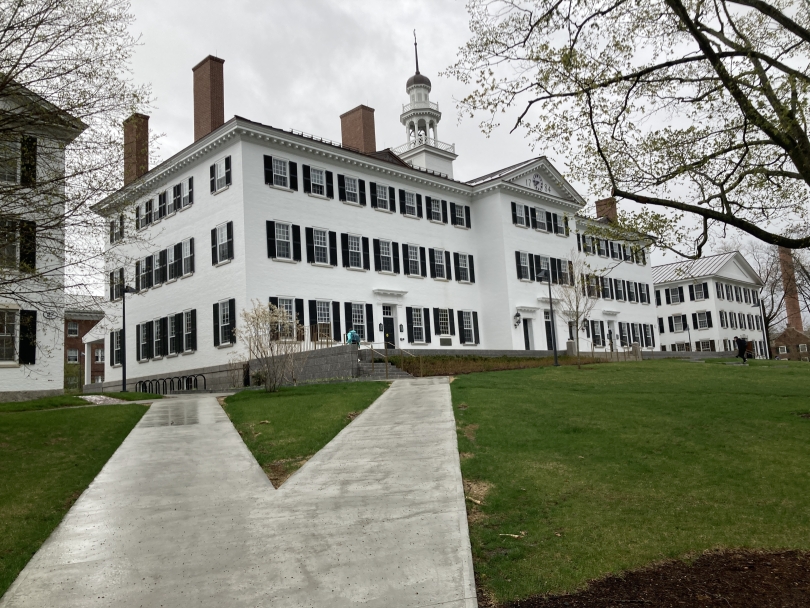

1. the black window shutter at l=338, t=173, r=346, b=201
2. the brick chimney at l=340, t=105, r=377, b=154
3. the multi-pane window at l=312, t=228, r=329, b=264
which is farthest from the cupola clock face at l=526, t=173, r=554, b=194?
the multi-pane window at l=312, t=228, r=329, b=264

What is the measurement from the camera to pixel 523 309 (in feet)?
128

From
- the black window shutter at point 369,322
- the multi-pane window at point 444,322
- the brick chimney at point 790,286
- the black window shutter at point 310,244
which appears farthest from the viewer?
the brick chimney at point 790,286

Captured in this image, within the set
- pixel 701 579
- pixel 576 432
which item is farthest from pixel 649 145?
pixel 701 579

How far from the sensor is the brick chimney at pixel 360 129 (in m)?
38.5

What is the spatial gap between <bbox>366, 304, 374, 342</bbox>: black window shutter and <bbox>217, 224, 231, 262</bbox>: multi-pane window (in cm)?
700

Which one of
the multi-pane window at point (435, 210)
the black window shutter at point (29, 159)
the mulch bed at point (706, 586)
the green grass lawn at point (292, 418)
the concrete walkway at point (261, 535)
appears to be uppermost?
the multi-pane window at point (435, 210)

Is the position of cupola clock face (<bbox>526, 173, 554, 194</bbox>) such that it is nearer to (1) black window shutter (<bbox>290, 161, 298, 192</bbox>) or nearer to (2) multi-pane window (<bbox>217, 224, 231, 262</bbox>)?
(1) black window shutter (<bbox>290, 161, 298, 192</bbox>)

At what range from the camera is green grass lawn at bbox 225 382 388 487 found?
10523mm

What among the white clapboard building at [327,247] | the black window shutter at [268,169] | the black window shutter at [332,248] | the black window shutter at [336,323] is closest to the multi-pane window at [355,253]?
the white clapboard building at [327,247]

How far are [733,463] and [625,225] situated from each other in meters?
5.51

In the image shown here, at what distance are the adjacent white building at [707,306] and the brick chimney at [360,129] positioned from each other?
117ft

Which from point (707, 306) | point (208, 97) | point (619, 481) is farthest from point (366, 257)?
point (707, 306)

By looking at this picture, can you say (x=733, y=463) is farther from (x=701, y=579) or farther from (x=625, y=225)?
(x=625, y=225)

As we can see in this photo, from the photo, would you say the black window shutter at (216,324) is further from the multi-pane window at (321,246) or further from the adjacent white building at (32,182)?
the adjacent white building at (32,182)
